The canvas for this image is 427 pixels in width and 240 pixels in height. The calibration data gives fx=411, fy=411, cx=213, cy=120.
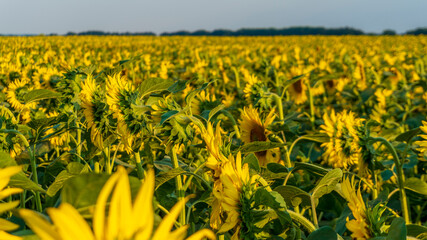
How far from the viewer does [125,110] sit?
806 millimetres

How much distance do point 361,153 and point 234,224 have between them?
1.99 feet

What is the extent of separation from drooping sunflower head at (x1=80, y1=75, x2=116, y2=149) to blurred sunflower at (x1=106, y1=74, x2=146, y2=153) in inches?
1.0

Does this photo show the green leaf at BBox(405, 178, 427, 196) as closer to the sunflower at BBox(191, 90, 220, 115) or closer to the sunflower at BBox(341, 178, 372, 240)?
the sunflower at BBox(341, 178, 372, 240)

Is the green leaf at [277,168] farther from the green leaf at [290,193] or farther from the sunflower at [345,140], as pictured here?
the sunflower at [345,140]

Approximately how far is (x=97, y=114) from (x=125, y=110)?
0.11 meters

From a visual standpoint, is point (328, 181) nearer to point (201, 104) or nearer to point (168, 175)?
point (168, 175)

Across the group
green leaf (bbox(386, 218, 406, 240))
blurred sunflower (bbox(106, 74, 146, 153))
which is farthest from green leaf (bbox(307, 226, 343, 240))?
blurred sunflower (bbox(106, 74, 146, 153))

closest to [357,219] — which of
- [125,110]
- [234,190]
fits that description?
[234,190]

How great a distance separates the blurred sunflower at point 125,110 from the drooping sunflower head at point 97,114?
27mm

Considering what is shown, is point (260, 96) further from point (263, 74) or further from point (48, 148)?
point (263, 74)

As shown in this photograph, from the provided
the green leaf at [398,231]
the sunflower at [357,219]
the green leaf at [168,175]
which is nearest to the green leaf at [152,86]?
Result: the green leaf at [168,175]

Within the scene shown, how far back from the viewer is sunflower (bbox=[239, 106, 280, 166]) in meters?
1.18

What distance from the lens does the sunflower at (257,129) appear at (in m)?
1.18

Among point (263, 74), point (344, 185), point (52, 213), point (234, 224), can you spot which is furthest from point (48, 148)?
point (263, 74)
